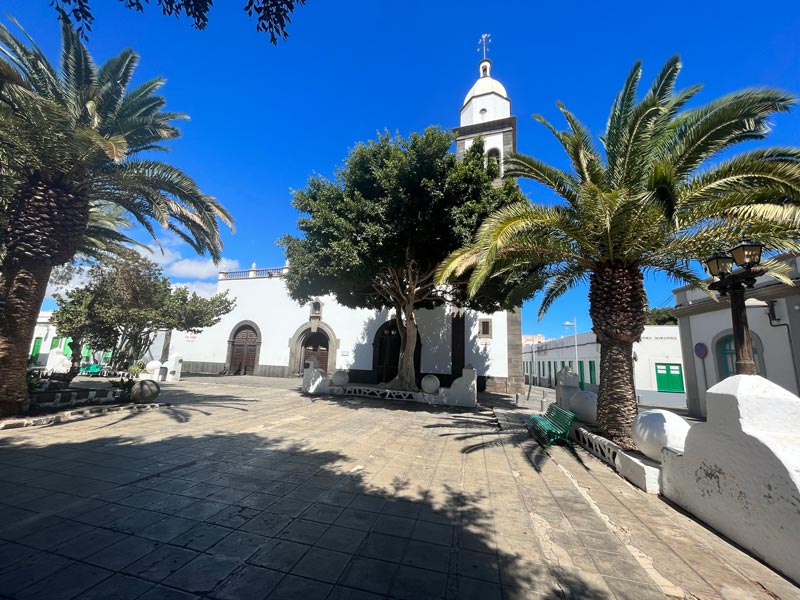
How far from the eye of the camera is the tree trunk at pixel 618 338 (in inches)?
248

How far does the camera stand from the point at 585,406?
8312 millimetres

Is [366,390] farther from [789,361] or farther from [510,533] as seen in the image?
[789,361]

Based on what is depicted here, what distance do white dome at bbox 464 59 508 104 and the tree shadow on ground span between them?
23.0m

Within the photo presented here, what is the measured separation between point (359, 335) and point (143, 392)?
38.9 ft

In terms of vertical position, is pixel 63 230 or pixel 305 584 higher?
pixel 63 230

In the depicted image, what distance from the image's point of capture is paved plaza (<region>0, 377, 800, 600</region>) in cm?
251

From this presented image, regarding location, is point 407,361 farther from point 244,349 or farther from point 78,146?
point 244,349

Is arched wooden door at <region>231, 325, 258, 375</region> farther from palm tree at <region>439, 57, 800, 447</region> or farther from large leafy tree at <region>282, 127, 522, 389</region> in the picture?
palm tree at <region>439, 57, 800, 447</region>

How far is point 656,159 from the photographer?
6.34 metres

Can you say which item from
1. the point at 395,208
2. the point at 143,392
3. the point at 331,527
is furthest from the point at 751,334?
the point at 143,392

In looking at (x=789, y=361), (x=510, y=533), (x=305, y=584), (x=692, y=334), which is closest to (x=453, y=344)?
(x=692, y=334)

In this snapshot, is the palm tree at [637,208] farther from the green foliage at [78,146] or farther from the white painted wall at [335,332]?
the white painted wall at [335,332]

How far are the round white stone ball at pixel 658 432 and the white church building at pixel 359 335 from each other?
12277mm

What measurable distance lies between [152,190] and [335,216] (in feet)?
15.6
